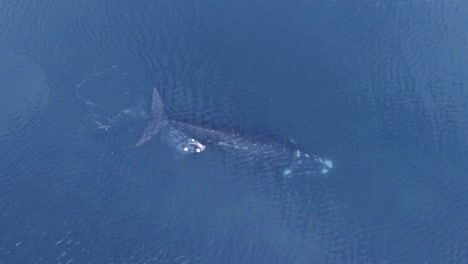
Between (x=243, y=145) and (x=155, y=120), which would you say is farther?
(x=155, y=120)

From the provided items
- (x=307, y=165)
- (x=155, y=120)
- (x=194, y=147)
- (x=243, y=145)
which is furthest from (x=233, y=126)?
(x=307, y=165)

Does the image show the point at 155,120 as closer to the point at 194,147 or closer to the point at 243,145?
the point at 194,147

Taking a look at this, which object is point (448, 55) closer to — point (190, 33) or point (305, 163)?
point (305, 163)

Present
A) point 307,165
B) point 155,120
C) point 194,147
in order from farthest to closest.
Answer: point 155,120 < point 194,147 < point 307,165

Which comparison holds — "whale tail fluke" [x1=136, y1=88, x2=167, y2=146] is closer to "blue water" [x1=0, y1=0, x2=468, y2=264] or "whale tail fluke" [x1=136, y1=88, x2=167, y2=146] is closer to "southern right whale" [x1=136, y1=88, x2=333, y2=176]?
"southern right whale" [x1=136, y1=88, x2=333, y2=176]

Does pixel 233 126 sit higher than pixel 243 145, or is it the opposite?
pixel 233 126

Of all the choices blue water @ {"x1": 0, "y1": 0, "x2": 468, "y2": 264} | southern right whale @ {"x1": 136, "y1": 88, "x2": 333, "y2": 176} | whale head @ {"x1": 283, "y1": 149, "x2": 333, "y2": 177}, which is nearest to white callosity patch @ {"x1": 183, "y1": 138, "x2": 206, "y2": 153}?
southern right whale @ {"x1": 136, "y1": 88, "x2": 333, "y2": 176}
